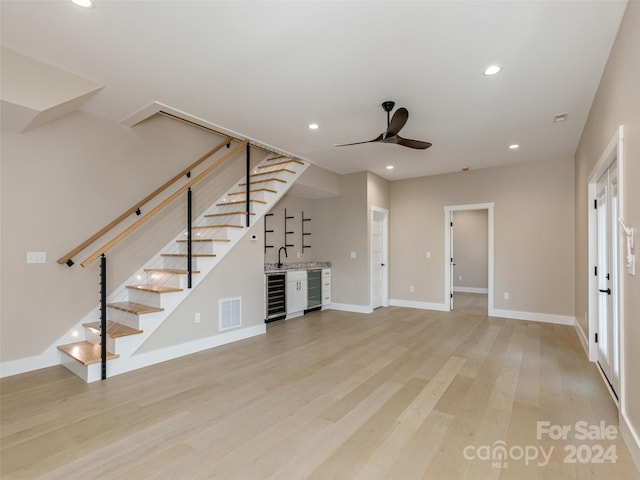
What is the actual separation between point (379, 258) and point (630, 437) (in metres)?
5.18

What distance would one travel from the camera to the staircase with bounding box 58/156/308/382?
3.34 m

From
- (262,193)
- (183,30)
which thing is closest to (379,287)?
(262,193)

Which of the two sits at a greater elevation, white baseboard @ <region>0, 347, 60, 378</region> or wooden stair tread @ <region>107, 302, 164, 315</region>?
wooden stair tread @ <region>107, 302, 164, 315</region>

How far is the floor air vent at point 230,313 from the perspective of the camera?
439 centimetres

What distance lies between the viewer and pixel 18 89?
107 inches

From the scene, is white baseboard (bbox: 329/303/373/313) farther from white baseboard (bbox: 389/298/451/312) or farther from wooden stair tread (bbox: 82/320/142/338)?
wooden stair tread (bbox: 82/320/142/338)

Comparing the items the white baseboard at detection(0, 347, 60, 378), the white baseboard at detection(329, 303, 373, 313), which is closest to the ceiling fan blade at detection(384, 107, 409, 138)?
the white baseboard at detection(329, 303, 373, 313)

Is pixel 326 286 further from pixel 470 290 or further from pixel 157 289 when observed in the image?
pixel 470 290

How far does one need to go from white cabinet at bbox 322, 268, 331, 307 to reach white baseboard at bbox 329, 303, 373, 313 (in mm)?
163

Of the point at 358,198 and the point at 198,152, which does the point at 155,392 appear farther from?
the point at 358,198

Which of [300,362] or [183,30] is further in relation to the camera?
[300,362]

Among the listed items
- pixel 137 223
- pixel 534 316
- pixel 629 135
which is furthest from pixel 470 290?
pixel 137 223

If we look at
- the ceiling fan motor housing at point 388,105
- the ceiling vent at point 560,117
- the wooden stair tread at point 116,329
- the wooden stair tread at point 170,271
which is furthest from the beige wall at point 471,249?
the wooden stair tread at point 116,329

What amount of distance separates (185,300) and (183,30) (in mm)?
2841
